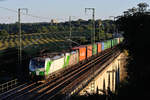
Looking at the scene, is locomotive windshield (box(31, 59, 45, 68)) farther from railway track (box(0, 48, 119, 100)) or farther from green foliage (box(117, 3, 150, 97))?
green foliage (box(117, 3, 150, 97))

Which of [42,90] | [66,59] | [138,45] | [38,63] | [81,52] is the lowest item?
[42,90]

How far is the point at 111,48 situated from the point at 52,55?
137ft

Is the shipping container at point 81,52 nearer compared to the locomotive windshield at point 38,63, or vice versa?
the locomotive windshield at point 38,63

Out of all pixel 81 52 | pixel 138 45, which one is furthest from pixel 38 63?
pixel 81 52

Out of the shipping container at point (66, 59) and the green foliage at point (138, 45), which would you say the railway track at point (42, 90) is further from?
the green foliage at point (138, 45)

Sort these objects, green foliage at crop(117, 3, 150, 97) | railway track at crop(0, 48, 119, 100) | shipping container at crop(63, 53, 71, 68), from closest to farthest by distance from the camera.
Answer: green foliage at crop(117, 3, 150, 97) < railway track at crop(0, 48, 119, 100) < shipping container at crop(63, 53, 71, 68)

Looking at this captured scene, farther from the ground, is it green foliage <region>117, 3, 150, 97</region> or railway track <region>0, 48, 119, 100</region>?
green foliage <region>117, 3, 150, 97</region>

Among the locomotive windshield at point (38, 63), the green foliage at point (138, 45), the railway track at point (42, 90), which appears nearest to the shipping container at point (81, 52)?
the railway track at point (42, 90)

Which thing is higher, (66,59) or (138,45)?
(138,45)

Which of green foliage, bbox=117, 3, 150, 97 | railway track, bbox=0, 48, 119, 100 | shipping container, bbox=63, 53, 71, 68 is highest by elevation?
green foliage, bbox=117, 3, 150, 97

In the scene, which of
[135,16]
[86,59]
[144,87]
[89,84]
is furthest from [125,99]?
[86,59]

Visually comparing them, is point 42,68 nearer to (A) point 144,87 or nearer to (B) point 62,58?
(B) point 62,58

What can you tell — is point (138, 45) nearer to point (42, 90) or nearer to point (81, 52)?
point (42, 90)

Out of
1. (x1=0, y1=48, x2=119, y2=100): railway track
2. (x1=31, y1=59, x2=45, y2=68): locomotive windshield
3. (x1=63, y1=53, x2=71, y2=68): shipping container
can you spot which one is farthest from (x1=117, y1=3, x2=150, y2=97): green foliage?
(x1=63, y1=53, x2=71, y2=68): shipping container
